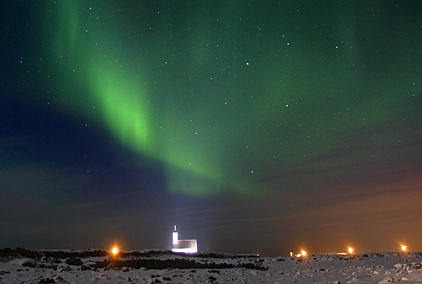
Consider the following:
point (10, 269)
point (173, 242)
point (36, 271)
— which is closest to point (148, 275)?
point (36, 271)

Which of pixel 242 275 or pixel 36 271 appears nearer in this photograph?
pixel 36 271

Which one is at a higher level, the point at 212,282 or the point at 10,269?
the point at 10,269

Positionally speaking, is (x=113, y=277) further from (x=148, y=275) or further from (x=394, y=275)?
(x=394, y=275)

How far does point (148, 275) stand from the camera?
18000 mm

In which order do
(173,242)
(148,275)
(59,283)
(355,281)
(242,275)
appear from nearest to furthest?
(59,283) < (355,281) < (148,275) < (242,275) < (173,242)

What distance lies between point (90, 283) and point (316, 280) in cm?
1199

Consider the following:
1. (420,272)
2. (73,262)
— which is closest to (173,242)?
(73,262)

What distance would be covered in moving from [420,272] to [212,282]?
410 inches

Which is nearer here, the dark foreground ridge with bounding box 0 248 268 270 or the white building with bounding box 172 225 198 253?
the dark foreground ridge with bounding box 0 248 268 270

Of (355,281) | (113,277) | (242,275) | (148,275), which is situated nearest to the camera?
(355,281)

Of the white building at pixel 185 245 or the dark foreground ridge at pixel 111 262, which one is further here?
the white building at pixel 185 245

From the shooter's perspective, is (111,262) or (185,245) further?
(185,245)

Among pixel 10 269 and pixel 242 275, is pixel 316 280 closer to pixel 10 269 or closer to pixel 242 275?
pixel 242 275

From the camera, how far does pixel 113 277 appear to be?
55.4 ft
